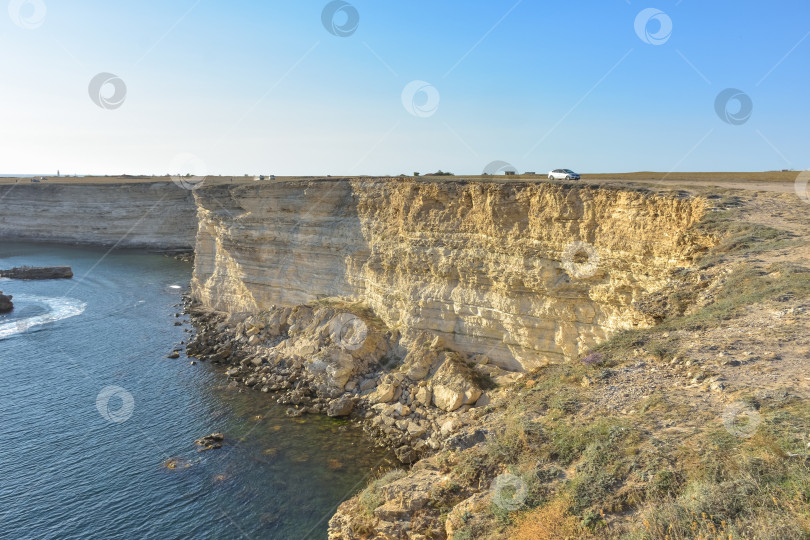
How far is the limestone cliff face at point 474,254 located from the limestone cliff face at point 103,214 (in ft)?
137

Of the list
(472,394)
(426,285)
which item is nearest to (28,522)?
(472,394)

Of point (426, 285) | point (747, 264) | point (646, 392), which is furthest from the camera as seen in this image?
point (426, 285)

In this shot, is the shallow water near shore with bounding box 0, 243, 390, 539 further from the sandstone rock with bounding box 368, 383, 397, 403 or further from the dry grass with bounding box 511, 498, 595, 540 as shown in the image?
the dry grass with bounding box 511, 498, 595, 540

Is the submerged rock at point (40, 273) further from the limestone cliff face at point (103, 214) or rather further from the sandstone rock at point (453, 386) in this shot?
the sandstone rock at point (453, 386)

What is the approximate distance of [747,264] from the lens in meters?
14.2

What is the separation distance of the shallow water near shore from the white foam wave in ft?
5.67

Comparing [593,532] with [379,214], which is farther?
[379,214]

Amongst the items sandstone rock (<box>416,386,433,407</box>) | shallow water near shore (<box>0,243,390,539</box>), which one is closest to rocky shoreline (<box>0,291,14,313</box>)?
shallow water near shore (<box>0,243,390,539</box>)

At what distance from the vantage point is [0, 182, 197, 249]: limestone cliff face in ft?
227

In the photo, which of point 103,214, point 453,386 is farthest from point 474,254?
point 103,214

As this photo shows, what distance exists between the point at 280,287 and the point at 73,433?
47.1ft

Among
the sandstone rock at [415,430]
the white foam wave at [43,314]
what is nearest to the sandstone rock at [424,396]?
the sandstone rock at [415,430]

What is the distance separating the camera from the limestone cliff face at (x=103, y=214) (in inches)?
2721

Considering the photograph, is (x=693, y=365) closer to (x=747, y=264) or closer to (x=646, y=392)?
(x=646, y=392)
